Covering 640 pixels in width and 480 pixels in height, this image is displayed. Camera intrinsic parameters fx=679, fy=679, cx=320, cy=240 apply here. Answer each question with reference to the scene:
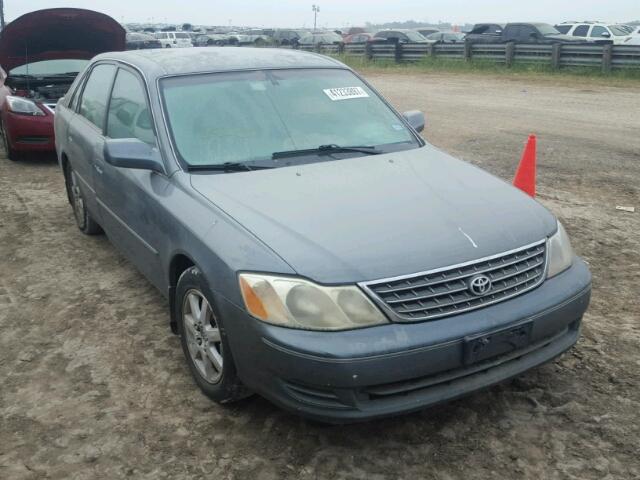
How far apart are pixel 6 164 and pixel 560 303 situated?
7778mm

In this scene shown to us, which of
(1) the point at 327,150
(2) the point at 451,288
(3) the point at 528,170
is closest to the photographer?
(2) the point at 451,288

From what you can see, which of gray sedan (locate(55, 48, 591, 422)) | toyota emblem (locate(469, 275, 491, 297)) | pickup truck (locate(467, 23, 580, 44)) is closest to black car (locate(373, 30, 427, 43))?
pickup truck (locate(467, 23, 580, 44))

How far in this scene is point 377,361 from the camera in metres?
2.60

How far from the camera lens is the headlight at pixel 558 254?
3145 mm

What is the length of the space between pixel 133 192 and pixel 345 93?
58.2 inches

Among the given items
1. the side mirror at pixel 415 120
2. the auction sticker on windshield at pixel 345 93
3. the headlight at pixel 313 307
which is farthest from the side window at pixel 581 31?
the headlight at pixel 313 307

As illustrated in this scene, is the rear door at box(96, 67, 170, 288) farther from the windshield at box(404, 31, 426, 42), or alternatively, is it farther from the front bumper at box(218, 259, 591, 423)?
the windshield at box(404, 31, 426, 42)

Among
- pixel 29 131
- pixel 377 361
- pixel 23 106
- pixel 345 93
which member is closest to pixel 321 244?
pixel 377 361

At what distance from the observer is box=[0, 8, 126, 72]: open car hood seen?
27.7 ft

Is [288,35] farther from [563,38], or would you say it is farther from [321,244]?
[321,244]

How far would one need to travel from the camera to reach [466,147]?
9492 mm

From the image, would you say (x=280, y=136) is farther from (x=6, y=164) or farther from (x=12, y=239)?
(x=6, y=164)

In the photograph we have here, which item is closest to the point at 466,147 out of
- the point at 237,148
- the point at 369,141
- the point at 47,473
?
the point at 369,141

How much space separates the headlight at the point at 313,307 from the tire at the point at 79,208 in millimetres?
3275
